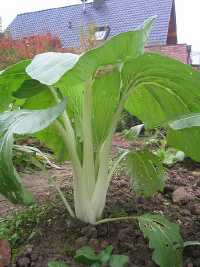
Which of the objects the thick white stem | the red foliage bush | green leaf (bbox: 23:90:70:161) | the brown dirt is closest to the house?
the red foliage bush

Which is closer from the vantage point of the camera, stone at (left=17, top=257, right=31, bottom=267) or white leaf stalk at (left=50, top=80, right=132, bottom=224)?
stone at (left=17, top=257, right=31, bottom=267)

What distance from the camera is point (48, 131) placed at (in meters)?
1.62

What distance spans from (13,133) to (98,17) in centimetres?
1473

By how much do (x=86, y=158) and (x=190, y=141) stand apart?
0.40m

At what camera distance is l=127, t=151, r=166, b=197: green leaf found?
1556mm

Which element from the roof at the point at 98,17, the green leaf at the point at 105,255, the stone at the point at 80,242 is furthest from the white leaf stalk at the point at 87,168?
the roof at the point at 98,17

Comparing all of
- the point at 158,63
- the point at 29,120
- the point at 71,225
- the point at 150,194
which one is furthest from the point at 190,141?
the point at 29,120

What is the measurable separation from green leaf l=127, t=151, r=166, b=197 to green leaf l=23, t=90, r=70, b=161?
30cm

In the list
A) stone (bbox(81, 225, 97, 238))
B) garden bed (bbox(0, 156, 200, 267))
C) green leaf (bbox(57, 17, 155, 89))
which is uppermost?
green leaf (bbox(57, 17, 155, 89))

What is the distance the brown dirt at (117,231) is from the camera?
1.21m

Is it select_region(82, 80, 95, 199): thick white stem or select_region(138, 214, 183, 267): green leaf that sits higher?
select_region(82, 80, 95, 199): thick white stem

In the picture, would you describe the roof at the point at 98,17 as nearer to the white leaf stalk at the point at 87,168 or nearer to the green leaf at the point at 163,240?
the white leaf stalk at the point at 87,168

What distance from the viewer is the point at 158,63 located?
3.97ft

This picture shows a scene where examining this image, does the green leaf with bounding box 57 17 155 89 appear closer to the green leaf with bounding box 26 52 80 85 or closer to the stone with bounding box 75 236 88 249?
the green leaf with bounding box 26 52 80 85
